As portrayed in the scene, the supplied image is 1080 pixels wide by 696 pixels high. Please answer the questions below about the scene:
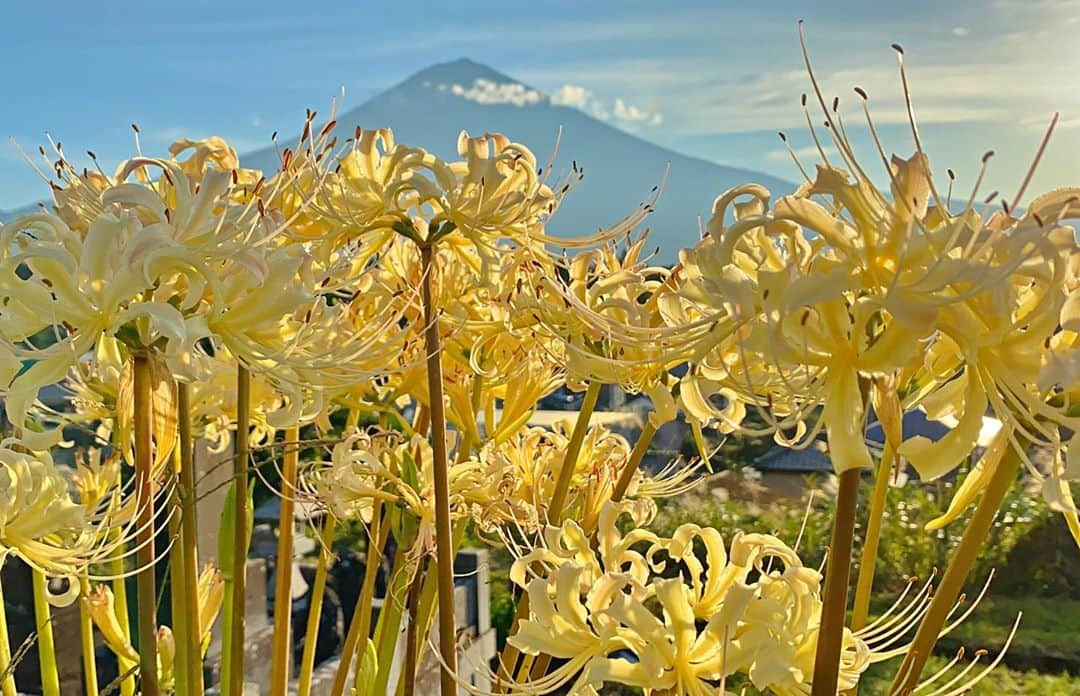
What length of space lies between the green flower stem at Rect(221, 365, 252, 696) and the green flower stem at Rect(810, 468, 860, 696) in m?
0.31

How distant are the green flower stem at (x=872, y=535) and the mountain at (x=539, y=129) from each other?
54.7 metres

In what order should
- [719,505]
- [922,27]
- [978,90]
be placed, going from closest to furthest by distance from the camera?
1. [719,505]
2. [978,90]
3. [922,27]

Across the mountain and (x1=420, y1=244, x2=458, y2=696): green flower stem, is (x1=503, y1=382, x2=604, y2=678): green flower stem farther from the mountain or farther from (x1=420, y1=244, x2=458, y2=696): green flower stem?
the mountain

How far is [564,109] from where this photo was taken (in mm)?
85562

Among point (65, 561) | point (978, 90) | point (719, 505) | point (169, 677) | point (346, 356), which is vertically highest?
point (978, 90)

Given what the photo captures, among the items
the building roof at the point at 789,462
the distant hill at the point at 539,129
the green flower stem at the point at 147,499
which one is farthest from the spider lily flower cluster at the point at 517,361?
the distant hill at the point at 539,129

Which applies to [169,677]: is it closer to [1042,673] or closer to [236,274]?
[236,274]

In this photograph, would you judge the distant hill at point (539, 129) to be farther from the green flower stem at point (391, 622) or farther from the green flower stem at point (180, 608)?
the green flower stem at point (180, 608)

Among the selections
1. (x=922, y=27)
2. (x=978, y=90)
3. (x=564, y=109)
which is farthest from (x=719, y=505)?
(x=564, y=109)

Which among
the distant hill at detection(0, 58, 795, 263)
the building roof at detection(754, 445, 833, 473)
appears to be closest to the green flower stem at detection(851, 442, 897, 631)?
the building roof at detection(754, 445, 833, 473)

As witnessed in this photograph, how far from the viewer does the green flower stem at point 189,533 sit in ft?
1.75

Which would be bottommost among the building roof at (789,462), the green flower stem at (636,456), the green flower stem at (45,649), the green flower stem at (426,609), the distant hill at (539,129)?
the building roof at (789,462)

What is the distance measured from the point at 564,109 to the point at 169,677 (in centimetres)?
8693

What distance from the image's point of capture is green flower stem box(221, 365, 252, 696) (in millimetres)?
584
